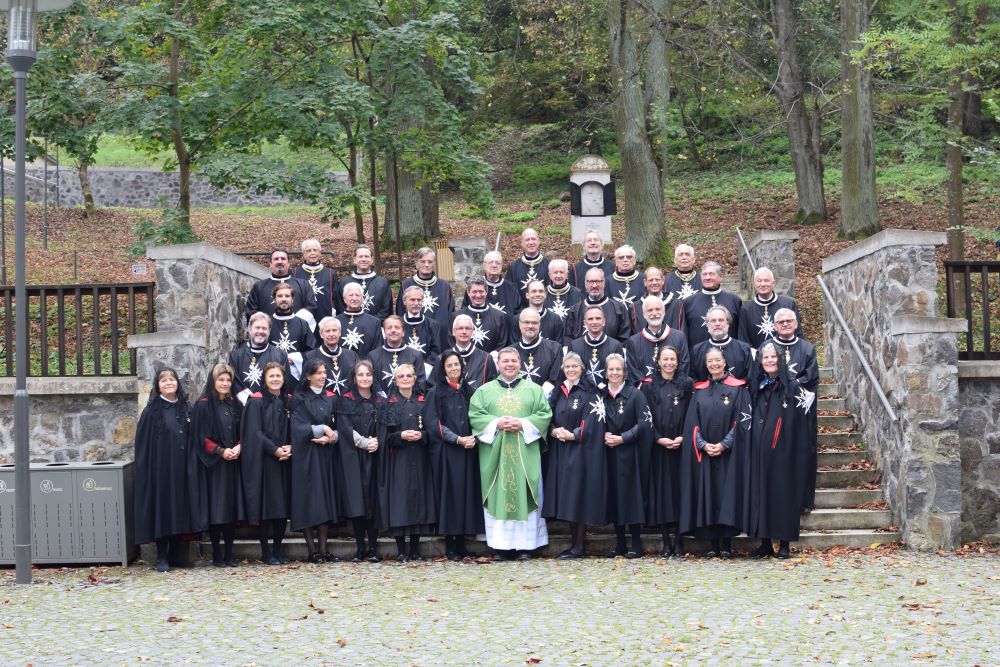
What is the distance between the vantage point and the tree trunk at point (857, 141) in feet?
64.8

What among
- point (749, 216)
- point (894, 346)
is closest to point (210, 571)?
point (894, 346)

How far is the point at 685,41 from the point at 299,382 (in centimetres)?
1178

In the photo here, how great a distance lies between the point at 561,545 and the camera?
996cm

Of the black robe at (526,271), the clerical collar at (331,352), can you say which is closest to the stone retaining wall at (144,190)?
the black robe at (526,271)

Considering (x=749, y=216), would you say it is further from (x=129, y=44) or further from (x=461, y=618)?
(x=461, y=618)

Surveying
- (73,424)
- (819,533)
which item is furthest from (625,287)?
(73,424)

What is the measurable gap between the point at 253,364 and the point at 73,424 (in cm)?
184

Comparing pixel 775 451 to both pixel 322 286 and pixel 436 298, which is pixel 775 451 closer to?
pixel 436 298

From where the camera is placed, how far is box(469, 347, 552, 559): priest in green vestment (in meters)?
9.65

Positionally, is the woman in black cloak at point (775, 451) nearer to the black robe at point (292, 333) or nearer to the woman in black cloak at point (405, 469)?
the woman in black cloak at point (405, 469)

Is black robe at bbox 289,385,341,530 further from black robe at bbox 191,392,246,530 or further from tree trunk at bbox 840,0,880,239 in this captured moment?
tree trunk at bbox 840,0,880,239

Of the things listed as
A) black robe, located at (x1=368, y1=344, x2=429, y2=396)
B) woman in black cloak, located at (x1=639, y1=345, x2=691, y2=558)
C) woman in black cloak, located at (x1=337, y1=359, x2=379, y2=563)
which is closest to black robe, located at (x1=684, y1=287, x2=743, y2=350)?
woman in black cloak, located at (x1=639, y1=345, x2=691, y2=558)

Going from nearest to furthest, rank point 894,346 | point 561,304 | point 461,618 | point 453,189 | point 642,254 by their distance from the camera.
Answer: point 461,618
point 894,346
point 561,304
point 642,254
point 453,189

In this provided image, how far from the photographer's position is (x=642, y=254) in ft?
60.4
